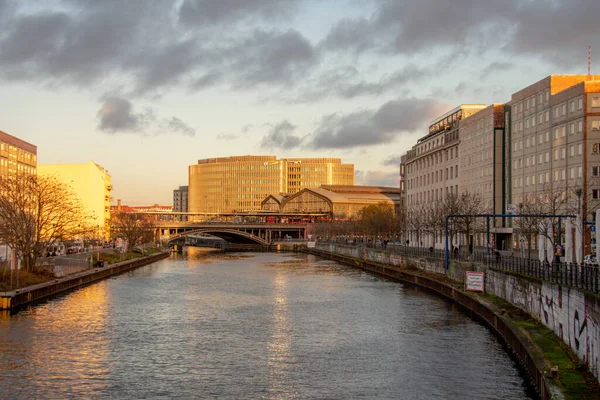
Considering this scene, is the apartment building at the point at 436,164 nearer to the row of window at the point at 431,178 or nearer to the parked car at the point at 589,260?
the row of window at the point at 431,178

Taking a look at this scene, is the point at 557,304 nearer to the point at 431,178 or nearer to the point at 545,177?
the point at 545,177

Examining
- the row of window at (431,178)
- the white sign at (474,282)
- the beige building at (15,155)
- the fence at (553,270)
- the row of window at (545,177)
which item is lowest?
the white sign at (474,282)

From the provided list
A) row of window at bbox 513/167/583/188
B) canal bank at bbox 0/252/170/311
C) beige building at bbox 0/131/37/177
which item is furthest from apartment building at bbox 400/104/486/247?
beige building at bbox 0/131/37/177

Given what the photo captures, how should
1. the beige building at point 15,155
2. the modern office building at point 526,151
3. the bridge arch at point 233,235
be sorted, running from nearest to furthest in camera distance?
the modern office building at point 526,151 → the beige building at point 15,155 → the bridge arch at point 233,235

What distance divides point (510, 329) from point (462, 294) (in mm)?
16516

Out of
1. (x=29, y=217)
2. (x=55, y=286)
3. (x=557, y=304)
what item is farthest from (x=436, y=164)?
(x=557, y=304)

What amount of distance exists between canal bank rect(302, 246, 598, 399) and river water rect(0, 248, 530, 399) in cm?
82

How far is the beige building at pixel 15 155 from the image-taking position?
4968 inches

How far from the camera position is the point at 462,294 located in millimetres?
49188

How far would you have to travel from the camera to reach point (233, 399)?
25422mm

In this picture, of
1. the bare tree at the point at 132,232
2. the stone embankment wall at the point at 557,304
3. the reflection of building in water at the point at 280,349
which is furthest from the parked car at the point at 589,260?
the bare tree at the point at 132,232

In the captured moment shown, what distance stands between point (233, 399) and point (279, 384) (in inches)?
105

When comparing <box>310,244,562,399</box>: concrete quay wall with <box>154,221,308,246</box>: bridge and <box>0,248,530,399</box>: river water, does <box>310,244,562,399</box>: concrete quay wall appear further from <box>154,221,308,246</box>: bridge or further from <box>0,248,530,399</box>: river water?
<box>154,221,308,246</box>: bridge

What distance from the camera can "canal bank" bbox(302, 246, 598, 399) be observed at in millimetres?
21547
